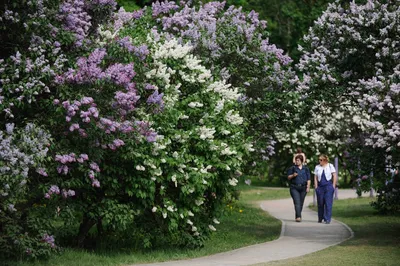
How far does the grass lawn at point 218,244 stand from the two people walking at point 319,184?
0.93m

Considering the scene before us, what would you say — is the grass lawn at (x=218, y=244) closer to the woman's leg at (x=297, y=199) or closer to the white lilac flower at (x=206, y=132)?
the woman's leg at (x=297, y=199)

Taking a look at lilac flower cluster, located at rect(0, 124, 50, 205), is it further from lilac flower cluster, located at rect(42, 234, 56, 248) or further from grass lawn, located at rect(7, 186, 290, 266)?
grass lawn, located at rect(7, 186, 290, 266)

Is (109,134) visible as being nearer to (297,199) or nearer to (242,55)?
(242,55)

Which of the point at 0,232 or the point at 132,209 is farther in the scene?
the point at 132,209

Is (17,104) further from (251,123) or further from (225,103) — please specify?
(251,123)

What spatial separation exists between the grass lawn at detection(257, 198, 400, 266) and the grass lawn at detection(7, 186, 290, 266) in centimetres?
180

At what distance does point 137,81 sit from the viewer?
44.9ft

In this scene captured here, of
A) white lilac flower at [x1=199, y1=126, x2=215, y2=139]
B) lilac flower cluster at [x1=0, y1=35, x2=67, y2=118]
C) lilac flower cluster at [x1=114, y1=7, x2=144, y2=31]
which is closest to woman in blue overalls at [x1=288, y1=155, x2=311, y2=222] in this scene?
lilac flower cluster at [x1=114, y1=7, x2=144, y2=31]

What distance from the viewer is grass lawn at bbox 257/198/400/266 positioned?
43.3 feet

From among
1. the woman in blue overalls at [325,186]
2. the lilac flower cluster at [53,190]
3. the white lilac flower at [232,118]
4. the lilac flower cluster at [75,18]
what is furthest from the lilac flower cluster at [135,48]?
the woman in blue overalls at [325,186]

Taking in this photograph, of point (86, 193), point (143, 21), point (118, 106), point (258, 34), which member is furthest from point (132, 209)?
point (258, 34)

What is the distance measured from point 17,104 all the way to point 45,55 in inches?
46.6

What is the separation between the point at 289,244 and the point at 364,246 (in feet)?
4.71

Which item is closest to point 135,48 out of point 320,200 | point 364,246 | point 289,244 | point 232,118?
point 232,118
